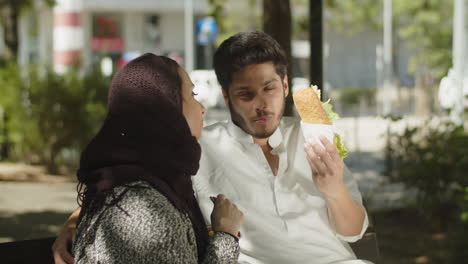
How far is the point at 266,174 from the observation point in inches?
78.0

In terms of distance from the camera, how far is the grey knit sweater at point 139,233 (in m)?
1.61

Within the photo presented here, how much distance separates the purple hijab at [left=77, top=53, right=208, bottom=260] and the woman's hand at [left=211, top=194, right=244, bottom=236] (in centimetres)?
11

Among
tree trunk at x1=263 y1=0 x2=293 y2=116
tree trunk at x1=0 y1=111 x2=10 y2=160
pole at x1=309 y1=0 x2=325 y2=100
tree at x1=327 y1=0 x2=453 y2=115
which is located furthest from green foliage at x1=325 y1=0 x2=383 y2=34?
pole at x1=309 y1=0 x2=325 y2=100

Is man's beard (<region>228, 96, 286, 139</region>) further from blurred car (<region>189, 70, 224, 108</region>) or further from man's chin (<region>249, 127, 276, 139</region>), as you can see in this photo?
blurred car (<region>189, 70, 224, 108</region>)

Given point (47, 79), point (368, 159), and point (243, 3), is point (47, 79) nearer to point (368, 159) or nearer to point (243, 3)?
point (368, 159)

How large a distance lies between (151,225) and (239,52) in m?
0.55

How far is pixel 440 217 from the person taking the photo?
20.9ft

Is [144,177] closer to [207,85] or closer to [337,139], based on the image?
[337,139]

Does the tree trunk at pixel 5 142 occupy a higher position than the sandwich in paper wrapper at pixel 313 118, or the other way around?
the sandwich in paper wrapper at pixel 313 118

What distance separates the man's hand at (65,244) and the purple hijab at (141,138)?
11.2 inches

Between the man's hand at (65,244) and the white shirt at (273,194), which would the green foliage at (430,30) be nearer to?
the white shirt at (273,194)

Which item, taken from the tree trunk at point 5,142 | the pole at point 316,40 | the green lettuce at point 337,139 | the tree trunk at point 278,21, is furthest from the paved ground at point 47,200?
the green lettuce at point 337,139

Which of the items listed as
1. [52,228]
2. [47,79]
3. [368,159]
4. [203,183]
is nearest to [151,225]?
[203,183]

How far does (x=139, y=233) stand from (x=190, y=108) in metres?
0.36
